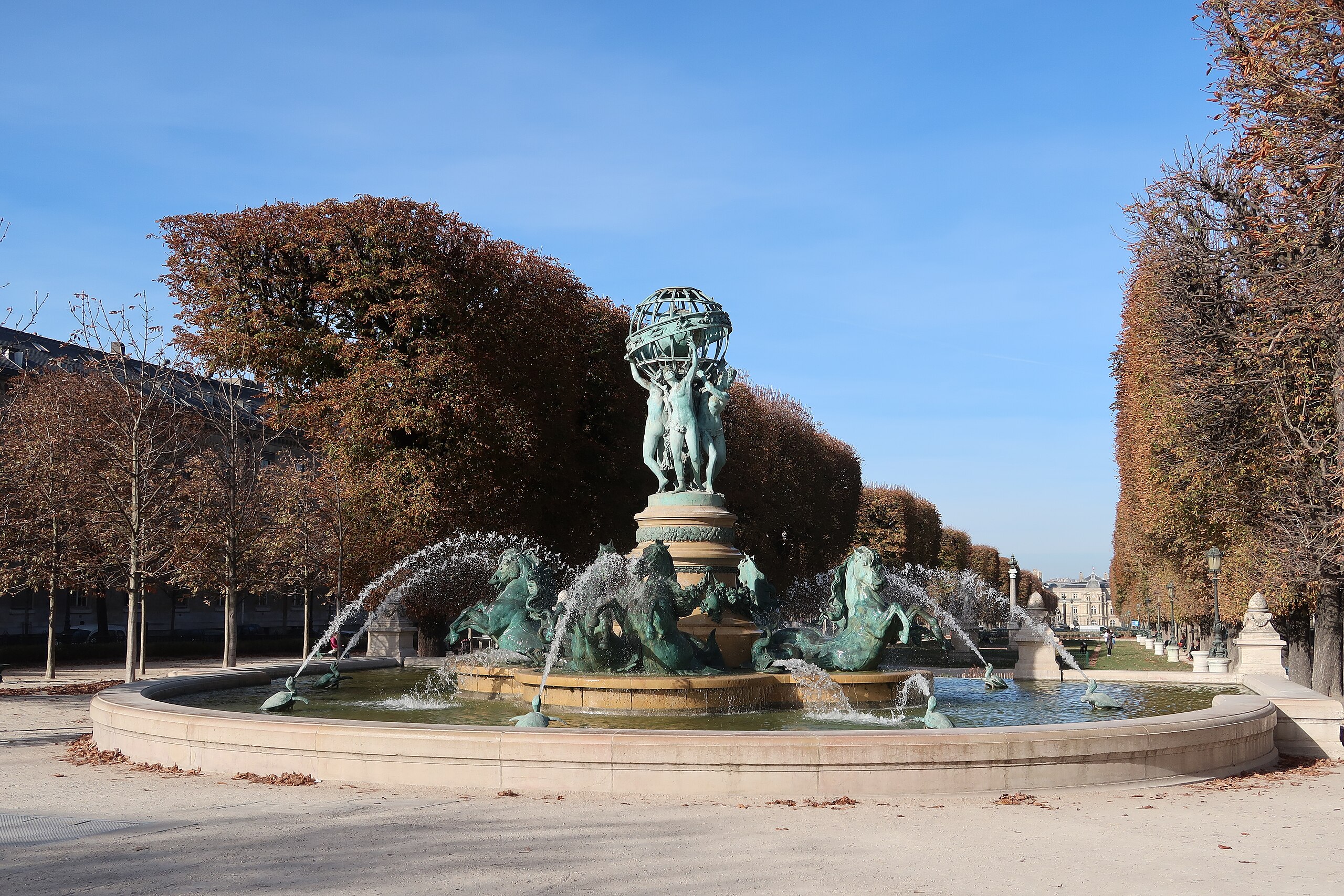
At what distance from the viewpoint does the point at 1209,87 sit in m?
20.6

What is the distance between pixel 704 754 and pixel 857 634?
269 inches

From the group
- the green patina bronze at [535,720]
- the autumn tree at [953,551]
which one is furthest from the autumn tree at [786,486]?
the autumn tree at [953,551]

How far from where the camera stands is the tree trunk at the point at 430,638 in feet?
106

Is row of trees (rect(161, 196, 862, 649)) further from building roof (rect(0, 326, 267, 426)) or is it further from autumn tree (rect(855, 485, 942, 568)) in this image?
autumn tree (rect(855, 485, 942, 568))

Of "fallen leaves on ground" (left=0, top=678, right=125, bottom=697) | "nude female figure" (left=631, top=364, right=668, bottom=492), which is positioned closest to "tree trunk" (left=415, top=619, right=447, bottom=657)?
"fallen leaves on ground" (left=0, top=678, right=125, bottom=697)

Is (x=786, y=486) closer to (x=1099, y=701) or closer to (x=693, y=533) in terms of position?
(x=693, y=533)

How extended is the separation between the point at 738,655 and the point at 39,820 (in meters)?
10.4

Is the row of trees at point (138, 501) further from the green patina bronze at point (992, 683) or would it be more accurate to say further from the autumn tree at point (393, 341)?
the green patina bronze at point (992, 683)

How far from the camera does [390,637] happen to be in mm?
28375

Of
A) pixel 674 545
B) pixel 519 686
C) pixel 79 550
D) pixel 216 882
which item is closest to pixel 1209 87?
pixel 674 545

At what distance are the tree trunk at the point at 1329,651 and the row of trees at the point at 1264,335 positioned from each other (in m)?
0.03

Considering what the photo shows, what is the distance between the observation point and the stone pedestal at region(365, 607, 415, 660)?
28.3 meters

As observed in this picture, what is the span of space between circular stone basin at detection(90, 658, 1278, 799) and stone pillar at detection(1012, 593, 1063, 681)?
10.3 metres

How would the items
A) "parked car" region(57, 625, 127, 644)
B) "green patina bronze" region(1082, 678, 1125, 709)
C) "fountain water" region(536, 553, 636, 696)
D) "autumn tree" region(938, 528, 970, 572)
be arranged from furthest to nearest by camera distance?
"autumn tree" region(938, 528, 970, 572) < "parked car" region(57, 625, 127, 644) < "green patina bronze" region(1082, 678, 1125, 709) < "fountain water" region(536, 553, 636, 696)
